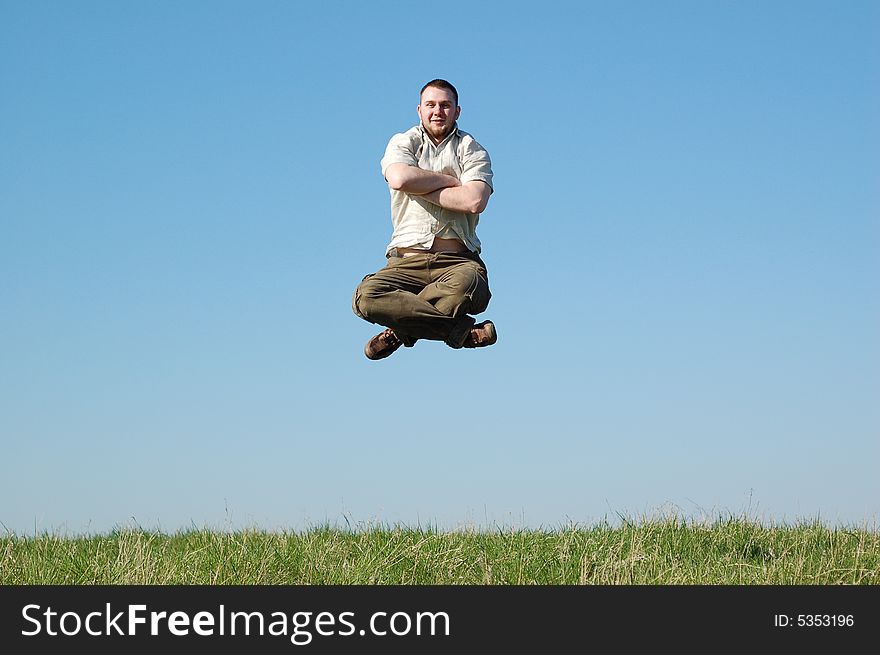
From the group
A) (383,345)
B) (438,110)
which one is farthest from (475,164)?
(383,345)

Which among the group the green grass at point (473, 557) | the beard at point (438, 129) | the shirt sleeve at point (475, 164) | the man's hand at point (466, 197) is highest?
the beard at point (438, 129)

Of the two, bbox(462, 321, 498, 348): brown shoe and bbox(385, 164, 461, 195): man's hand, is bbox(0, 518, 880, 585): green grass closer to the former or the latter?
bbox(462, 321, 498, 348): brown shoe

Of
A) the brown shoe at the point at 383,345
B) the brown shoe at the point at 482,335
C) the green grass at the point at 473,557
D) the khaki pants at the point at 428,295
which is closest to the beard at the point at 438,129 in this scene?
the khaki pants at the point at 428,295

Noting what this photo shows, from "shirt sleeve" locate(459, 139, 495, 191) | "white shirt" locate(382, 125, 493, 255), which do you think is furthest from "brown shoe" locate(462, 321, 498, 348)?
"shirt sleeve" locate(459, 139, 495, 191)

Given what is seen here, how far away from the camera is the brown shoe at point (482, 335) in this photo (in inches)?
410

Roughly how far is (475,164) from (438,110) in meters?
0.62

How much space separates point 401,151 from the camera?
9.98m

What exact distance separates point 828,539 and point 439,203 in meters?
9.17

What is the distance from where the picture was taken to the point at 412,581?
12625mm

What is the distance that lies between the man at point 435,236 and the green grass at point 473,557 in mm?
3725

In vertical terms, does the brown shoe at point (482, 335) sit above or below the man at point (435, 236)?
below

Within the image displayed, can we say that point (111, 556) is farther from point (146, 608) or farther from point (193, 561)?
point (146, 608)

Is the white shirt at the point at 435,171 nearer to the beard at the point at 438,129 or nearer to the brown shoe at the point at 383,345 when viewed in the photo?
the beard at the point at 438,129

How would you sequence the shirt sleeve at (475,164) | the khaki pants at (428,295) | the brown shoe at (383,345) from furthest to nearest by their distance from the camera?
1. the brown shoe at (383,345)
2. the khaki pants at (428,295)
3. the shirt sleeve at (475,164)
